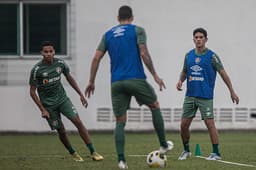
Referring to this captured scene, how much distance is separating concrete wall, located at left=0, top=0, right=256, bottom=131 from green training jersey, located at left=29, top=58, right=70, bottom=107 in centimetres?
1176

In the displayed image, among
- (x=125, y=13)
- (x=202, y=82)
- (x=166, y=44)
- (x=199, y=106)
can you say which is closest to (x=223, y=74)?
(x=202, y=82)

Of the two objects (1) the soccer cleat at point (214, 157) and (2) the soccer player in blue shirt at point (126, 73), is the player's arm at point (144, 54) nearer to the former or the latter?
(2) the soccer player in blue shirt at point (126, 73)

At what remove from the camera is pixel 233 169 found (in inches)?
525

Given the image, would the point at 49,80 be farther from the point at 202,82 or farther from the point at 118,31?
the point at 118,31

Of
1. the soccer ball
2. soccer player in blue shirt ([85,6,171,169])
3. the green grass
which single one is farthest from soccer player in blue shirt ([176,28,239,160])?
soccer player in blue shirt ([85,6,171,169])

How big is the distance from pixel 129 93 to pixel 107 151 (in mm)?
5611

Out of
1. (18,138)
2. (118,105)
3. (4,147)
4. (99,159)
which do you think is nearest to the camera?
(118,105)

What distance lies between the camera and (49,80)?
1560cm

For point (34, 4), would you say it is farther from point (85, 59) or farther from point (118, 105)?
point (118, 105)

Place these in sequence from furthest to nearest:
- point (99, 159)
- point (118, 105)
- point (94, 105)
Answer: point (94, 105) < point (99, 159) < point (118, 105)

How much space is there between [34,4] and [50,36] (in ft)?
3.49

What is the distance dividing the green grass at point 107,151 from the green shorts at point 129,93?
3.12 ft

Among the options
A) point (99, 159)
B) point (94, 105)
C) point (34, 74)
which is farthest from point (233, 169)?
point (94, 105)

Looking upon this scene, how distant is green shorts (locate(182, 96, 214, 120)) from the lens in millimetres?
15477
